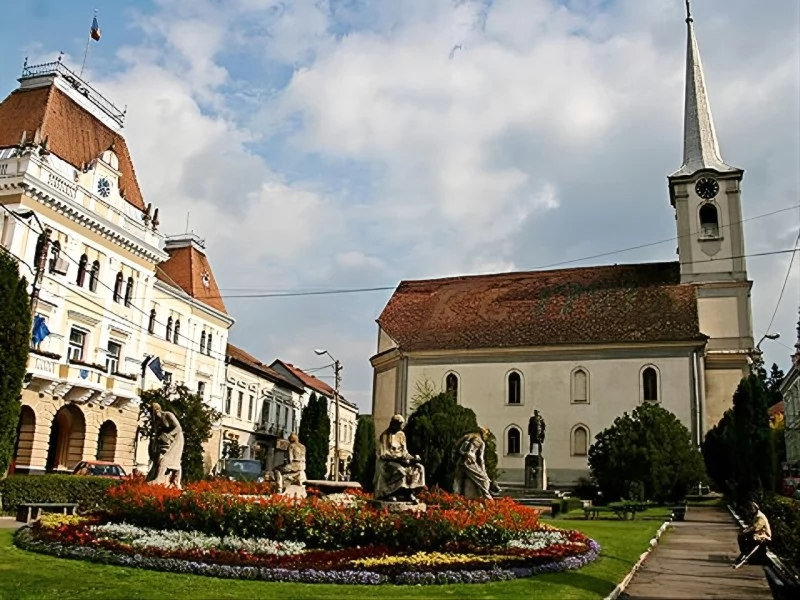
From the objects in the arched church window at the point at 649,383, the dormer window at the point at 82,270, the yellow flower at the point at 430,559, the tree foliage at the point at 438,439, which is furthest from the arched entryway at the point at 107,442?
the arched church window at the point at 649,383

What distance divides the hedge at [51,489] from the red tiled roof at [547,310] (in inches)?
1357

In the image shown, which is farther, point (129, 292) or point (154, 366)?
point (154, 366)

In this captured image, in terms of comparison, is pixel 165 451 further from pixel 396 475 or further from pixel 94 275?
pixel 94 275

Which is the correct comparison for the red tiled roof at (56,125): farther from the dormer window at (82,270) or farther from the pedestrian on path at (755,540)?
the pedestrian on path at (755,540)

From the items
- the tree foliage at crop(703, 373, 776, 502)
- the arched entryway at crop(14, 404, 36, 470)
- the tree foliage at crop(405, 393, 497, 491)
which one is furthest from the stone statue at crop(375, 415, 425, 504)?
the tree foliage at crop(703, 373, 776, 502)

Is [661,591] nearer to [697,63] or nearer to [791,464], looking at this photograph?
[697,63]

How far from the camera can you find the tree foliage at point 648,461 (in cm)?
3278

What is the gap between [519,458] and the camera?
51375mm

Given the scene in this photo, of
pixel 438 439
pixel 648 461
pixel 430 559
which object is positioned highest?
pixel 438 439

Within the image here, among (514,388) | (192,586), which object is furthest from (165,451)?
(514,388)

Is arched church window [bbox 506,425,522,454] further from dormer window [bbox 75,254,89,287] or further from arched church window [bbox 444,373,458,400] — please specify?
dormer window [bbox 75,254,89,287]

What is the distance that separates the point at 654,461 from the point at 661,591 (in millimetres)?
22453

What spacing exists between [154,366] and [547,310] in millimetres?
28366

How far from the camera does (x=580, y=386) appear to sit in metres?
51.1
